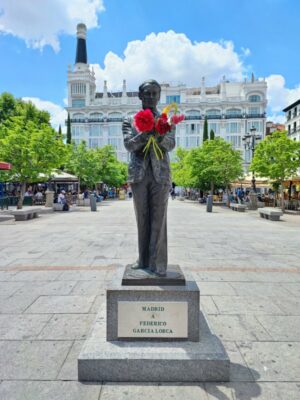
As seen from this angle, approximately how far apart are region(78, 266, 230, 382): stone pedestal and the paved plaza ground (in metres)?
0.09

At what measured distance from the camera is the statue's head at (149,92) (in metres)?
3.19

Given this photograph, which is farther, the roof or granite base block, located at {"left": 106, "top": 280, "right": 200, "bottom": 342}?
the roof

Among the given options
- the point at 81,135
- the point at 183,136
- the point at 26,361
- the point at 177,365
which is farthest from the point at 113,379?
the point at 81,135

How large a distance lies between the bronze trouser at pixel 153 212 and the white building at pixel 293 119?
2101 inches

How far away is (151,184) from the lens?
3.27m

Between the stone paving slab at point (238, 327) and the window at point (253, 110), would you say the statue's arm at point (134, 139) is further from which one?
the window at point (253, 110)

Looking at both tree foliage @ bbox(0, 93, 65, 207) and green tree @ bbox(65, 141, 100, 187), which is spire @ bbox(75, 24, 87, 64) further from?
tree foliage @ bbox(0, 93, 65, 207)

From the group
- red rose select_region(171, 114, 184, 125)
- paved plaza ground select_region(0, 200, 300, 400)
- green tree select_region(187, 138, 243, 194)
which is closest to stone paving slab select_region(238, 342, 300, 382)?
paved plaza ground select_region(0, 200, 300, 400)

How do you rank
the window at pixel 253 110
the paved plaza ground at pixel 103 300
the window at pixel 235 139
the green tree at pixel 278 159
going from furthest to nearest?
the window at pixel 235 139, the window at pixel 253 110, the green tree at pixel 278 159, the paved plaza ground at pixel 103 300

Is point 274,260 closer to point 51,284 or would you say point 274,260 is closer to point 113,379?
point 51,284

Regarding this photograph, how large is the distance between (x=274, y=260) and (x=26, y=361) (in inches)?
227

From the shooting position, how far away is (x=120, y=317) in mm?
2938

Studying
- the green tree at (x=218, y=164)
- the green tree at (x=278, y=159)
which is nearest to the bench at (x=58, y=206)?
the green tree at (x=218, y=164)

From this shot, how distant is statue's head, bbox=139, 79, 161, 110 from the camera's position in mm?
3188
